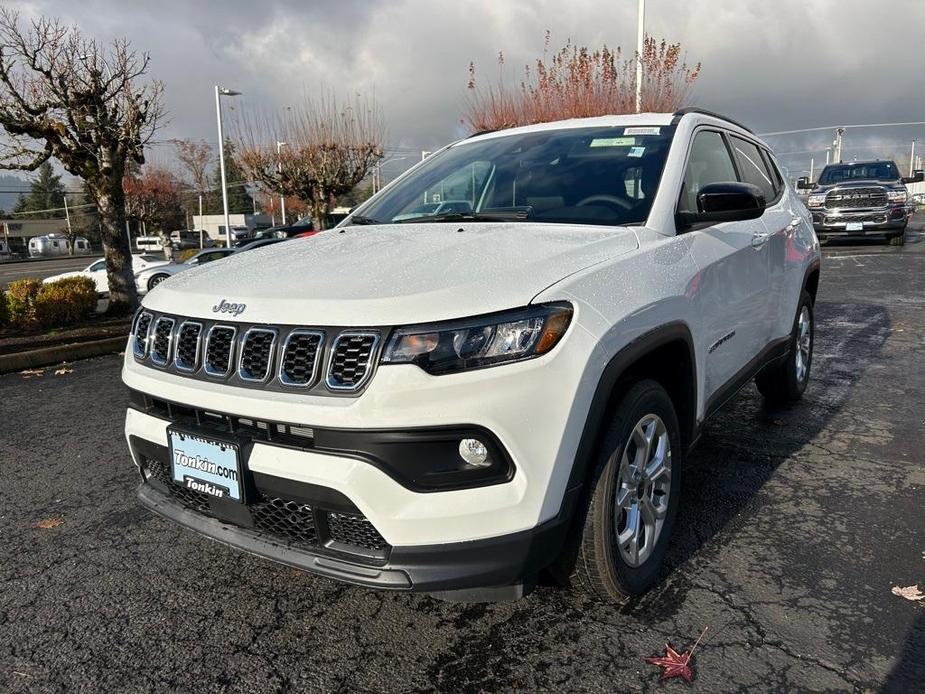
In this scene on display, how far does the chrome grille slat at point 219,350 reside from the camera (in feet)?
7.04

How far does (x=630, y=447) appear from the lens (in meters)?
2.41

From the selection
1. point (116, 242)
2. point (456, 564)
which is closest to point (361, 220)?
point (456, 564)

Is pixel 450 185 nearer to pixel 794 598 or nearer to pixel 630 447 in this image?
pixel 630 447

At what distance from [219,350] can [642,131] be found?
2140 millimetres

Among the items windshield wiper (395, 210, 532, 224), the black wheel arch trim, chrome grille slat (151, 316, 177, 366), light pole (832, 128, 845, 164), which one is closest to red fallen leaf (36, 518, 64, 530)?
chrome grille slat (151, 316, 177, 366)

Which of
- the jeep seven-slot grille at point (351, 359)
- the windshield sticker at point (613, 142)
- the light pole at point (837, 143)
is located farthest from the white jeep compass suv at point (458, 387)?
the light pole at point (837, 143)

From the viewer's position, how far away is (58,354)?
7410mm

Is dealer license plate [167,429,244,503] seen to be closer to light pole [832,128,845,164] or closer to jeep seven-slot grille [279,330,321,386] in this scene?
jeep seven-slot grille [279,330,321,386]

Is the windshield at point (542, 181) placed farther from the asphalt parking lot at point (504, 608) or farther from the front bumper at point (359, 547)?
the asphalt parking lot at point (504, 608)

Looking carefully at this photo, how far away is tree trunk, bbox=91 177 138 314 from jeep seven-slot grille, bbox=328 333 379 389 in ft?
31.5

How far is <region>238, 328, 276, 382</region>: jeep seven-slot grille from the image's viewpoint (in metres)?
2.04

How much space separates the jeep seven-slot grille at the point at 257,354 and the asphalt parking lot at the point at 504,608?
97 centimetres

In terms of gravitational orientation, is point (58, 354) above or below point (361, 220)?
below

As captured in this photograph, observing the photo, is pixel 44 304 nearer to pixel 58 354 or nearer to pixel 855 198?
pixel 58 354
